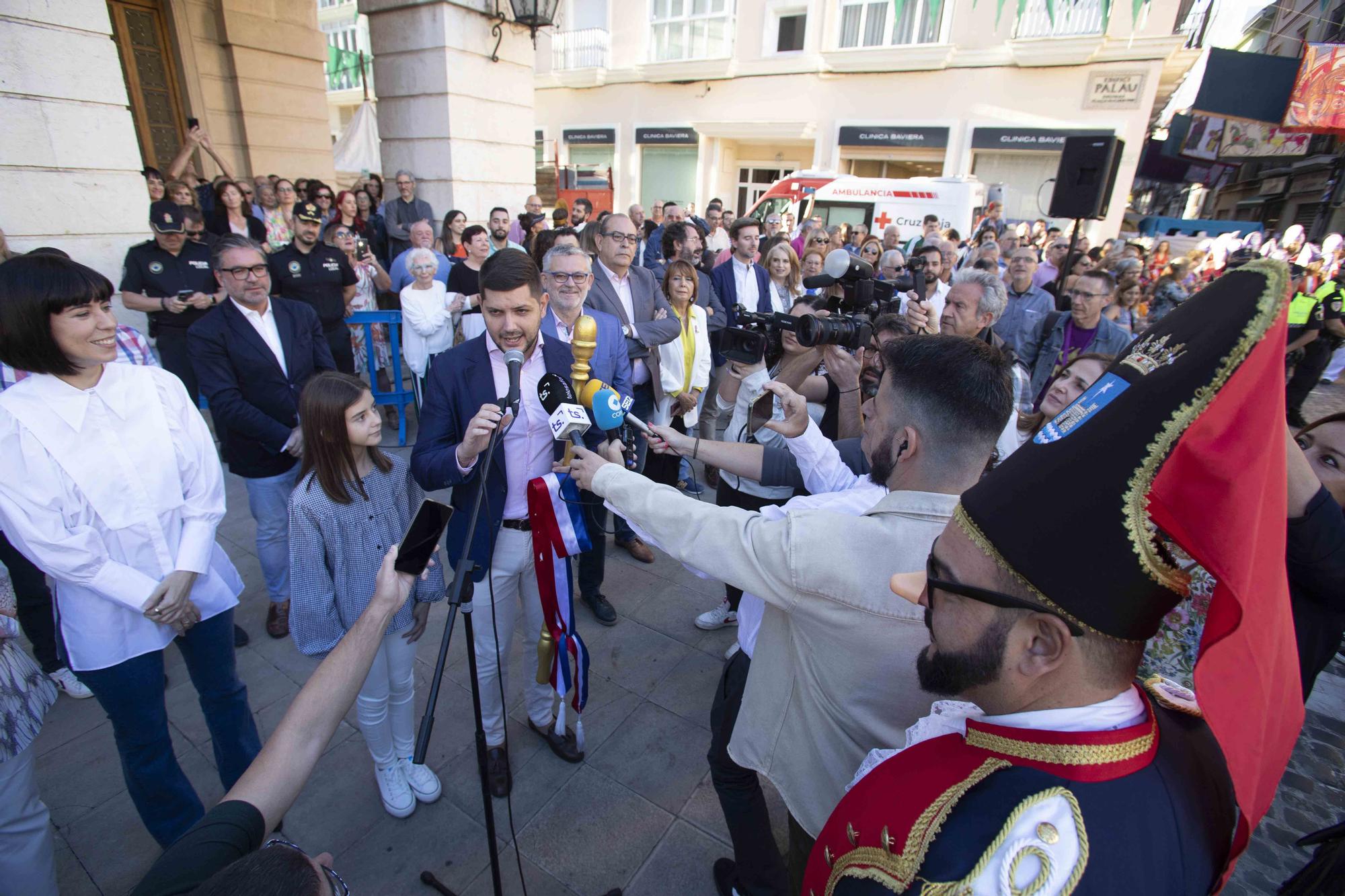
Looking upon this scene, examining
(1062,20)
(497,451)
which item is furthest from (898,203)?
(497,451)

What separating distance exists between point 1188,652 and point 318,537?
273 centimetres

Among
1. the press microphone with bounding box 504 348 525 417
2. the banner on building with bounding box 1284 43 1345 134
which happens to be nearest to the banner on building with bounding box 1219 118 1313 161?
the banner on building with bounding box 1284 43 1345 134

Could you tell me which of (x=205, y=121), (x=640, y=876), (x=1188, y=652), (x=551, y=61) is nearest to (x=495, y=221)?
(x=205, y=121)

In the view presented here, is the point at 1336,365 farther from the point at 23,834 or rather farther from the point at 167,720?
the point at 23,834

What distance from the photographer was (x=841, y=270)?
10.0ft

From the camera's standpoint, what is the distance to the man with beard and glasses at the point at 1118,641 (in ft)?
2.60

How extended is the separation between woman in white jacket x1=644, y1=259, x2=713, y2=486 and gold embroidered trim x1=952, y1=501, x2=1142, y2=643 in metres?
3.44

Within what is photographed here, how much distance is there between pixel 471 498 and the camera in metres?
2.48

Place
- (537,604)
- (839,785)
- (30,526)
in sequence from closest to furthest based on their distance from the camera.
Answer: (839,785)
(30,526)
(537,604)

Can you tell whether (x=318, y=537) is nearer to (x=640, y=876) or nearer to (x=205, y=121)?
(x=640, y=876)

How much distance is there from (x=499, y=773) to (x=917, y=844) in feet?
7.23

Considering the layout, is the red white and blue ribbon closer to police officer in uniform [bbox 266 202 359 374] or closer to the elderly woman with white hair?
the elderly woman with white hair

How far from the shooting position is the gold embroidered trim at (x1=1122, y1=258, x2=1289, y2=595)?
753 mm

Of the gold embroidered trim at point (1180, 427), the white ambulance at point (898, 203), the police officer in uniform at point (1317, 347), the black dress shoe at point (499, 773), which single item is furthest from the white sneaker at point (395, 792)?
the white ambulance at point (898, 203)
